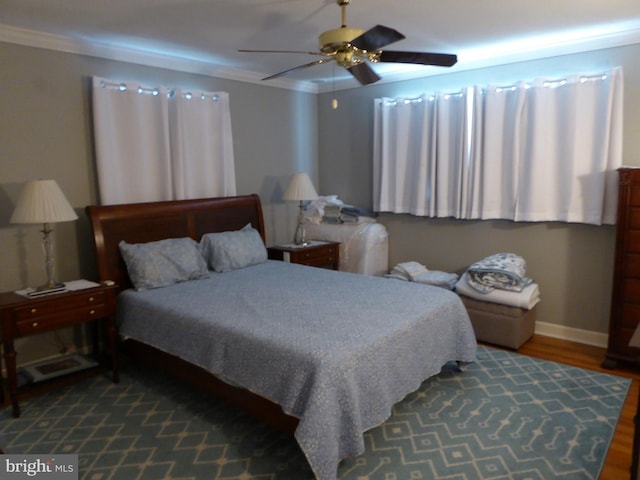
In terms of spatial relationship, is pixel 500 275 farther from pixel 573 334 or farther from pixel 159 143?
pixel 159 143

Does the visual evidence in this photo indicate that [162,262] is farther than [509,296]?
No

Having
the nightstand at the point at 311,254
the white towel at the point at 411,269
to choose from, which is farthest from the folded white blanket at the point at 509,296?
the nightstand at the point at 311,254

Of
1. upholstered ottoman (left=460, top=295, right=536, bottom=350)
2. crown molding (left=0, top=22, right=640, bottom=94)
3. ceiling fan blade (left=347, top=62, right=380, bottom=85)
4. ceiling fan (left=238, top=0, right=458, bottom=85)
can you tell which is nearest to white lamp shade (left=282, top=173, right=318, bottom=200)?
crown molding (left=0, top=22, right=640, bottom=94)

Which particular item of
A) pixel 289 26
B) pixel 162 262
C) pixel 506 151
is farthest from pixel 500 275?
pixel 162 262

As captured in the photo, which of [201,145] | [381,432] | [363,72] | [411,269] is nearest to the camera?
[381,432]

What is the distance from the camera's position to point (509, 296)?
11.9 feet

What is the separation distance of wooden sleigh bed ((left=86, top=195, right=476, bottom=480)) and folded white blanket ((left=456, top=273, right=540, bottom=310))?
2.60ft

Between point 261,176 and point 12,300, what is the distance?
2696mm

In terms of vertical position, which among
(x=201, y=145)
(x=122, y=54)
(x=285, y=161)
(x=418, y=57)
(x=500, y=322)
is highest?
(x=122, y=54)

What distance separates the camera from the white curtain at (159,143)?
11.4 feet

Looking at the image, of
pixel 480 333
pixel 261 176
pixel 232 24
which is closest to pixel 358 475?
pixel 480 333

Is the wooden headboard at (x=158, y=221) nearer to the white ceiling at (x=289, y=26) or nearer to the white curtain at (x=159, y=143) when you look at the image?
the white curtain at (x=159, y=143)

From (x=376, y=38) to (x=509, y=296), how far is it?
8.09 ft

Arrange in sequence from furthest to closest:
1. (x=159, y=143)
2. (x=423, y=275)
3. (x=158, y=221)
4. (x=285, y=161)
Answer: (x=285, y=161), (x=423, y=275), (x=159, y=143), (x=158, y=221)
